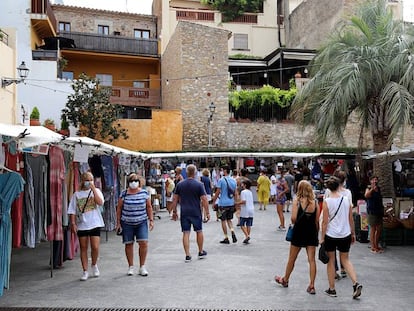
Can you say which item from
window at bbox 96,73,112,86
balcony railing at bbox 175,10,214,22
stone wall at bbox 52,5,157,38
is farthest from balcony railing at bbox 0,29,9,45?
balcony railing at bbox 175,10,214,22

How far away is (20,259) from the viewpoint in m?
8.80

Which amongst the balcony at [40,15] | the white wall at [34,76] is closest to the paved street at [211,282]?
the white wall at [34,76]

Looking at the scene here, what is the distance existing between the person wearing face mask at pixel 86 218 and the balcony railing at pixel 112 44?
2664cm

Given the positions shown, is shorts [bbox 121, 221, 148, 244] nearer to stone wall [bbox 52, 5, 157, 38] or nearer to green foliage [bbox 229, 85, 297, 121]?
green foliage [bbox 229, 85, 297, 121]

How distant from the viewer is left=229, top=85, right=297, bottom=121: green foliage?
28.8m

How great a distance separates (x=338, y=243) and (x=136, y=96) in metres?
28.0

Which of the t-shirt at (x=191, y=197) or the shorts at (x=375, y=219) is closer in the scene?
the t-shirt at (x=191, y=197)

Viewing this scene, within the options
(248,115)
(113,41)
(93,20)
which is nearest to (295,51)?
(248,115)

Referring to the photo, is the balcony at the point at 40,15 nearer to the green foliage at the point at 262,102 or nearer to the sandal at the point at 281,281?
the green foliage at the point at 262,102

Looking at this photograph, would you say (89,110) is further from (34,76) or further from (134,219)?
(134,219)

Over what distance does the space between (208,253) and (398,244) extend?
4.25m

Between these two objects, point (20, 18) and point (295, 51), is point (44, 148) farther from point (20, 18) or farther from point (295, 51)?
point (295, 51)

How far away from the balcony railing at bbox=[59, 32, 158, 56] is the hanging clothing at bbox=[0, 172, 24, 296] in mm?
27509

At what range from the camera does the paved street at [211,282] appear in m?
5.95
